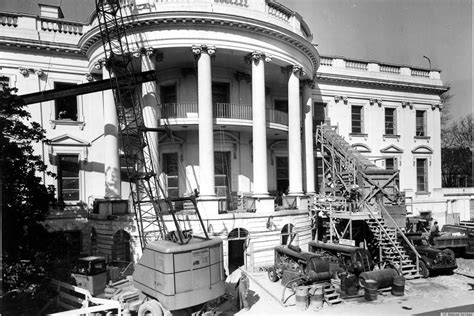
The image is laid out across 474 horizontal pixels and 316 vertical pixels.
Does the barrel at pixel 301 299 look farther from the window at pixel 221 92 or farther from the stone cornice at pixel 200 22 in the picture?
the stone cornice at pixel 200 22

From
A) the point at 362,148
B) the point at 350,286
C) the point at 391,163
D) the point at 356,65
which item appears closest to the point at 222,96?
the point at 350,286

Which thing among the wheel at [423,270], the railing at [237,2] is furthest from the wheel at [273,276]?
the railing at [237,2]

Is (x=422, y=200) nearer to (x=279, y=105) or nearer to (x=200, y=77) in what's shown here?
(x=279, y=105)

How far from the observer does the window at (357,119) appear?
2469 centimetres

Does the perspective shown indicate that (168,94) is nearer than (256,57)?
No

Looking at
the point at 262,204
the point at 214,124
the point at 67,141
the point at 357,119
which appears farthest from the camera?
the point at 357,119

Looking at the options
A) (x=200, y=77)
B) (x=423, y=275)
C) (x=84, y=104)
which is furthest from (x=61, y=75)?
(x=423, y=275)

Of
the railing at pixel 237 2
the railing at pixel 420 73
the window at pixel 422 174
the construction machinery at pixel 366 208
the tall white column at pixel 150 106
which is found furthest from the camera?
the railing at pixel 420 73

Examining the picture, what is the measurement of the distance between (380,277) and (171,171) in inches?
471

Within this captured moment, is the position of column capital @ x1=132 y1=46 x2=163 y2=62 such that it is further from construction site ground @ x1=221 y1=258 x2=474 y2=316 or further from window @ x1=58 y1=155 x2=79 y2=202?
construction site ground @ x1=221 y1=258 x2=474 y2=316

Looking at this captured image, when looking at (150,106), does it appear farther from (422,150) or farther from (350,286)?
(422,150)

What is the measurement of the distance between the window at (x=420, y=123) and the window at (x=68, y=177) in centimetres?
2661

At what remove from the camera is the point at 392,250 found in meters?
13.5

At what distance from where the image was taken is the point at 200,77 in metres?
14.7
